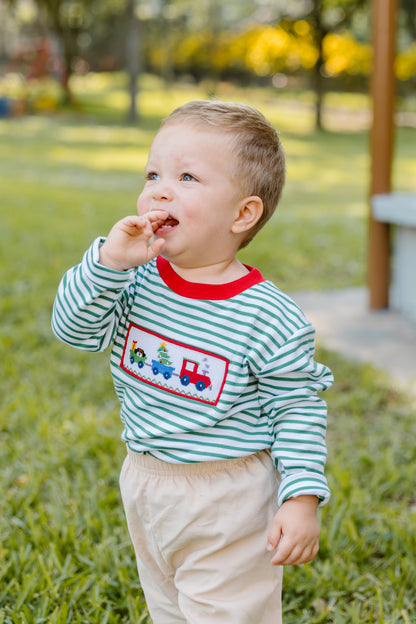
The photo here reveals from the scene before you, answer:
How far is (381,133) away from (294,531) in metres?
3.42

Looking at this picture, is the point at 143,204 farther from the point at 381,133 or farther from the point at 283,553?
the point at 381,133

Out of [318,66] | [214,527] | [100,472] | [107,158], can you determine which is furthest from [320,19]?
[214,527]

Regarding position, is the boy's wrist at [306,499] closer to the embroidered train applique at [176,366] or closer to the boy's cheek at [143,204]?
the embroidered train applique at [176,366]

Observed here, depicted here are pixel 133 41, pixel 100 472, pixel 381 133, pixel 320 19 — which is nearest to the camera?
pixel 100 472

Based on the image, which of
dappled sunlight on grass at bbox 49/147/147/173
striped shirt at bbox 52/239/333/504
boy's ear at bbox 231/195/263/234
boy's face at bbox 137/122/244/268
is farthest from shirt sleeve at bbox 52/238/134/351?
dappled sunlight on grass at bbox 49/147/147/173

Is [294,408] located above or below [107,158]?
above

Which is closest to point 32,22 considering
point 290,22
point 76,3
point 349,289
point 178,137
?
point 76,3

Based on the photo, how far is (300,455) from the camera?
133 centimetres

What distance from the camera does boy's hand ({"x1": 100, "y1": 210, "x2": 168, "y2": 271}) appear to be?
129 cm

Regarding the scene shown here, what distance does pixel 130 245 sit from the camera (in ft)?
4.28

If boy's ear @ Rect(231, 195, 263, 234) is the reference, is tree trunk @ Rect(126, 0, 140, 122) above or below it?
above

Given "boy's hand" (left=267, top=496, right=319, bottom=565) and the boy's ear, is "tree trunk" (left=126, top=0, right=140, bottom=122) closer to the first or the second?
the boy's ear

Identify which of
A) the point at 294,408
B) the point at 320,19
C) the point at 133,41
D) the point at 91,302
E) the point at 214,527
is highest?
the point at 320,19

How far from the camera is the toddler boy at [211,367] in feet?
4.34
